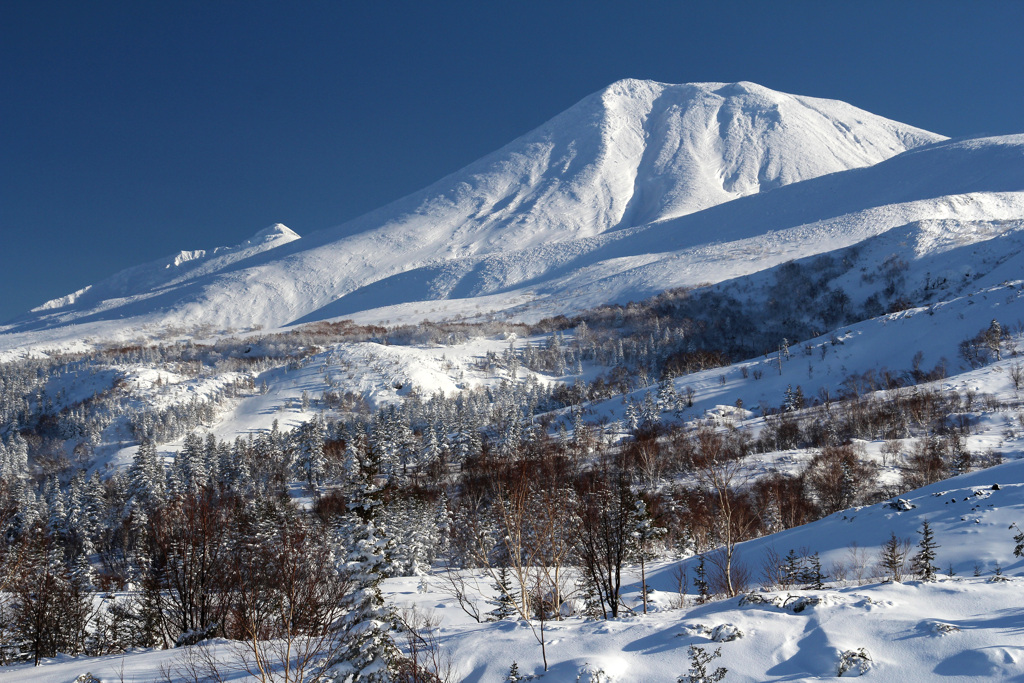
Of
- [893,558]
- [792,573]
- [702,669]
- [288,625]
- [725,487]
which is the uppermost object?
[288,625]

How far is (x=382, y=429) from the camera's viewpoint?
7419cm

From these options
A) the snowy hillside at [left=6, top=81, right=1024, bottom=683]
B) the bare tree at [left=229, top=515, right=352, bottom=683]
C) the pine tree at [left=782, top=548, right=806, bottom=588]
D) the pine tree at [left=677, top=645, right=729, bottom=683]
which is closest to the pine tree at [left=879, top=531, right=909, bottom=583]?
the snowy hillside at [left=6, top=81, right=1024, bottom=683]

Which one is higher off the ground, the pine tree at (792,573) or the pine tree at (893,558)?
the pine tree at (893,558)

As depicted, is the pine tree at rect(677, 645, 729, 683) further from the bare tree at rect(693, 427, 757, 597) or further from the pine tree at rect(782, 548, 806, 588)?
the pine tree at rect(782, 548, 806, 588)

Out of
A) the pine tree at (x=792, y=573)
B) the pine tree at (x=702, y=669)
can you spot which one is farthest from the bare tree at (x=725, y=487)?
the pine tree at (x=702, y=669)

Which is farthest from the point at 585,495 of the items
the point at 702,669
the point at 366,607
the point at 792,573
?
the point at 366,607

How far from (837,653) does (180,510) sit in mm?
23763

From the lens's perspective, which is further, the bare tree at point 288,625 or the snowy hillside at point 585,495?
the snowy hillside at point 585,495

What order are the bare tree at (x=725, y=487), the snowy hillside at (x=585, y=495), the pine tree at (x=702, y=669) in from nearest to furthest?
1. the pine tree at (x=702, y=669)
2. the snowy hillside at (x=585, y=495)
3. the bare tree at (x=725, y=487)

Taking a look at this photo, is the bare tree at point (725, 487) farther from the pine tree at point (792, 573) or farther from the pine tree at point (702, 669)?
the pine tree at point (702, 669)

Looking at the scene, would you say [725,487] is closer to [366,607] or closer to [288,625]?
[366,607]

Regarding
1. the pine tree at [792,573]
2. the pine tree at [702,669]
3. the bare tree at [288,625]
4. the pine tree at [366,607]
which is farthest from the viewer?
the pine tree at [792,573]

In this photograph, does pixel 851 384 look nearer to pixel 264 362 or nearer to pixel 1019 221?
pixel 1019 221

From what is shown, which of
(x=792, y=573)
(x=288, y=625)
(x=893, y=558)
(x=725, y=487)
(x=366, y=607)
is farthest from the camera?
(x=792, y=573)
